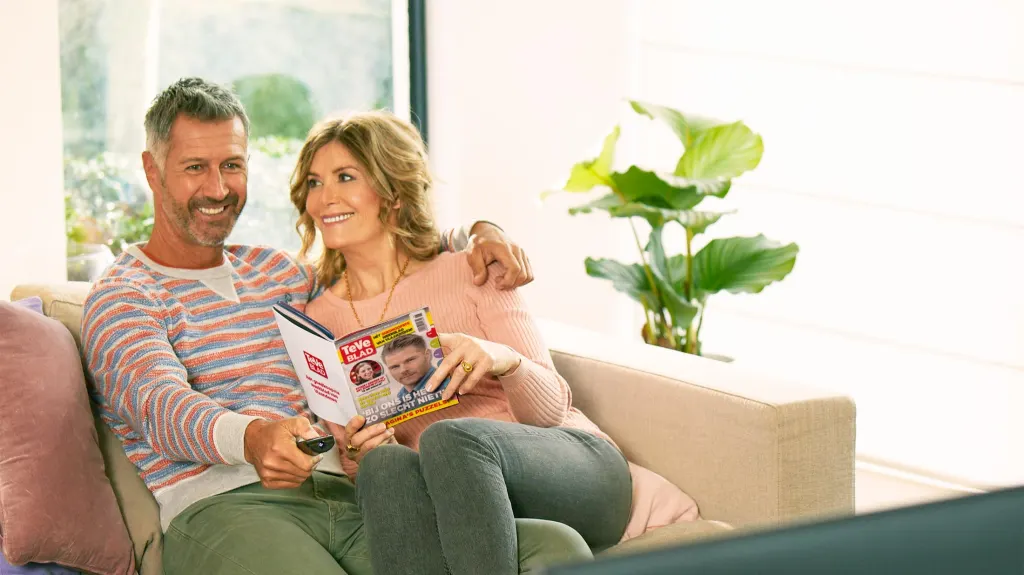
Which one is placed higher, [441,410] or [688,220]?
[688,220]

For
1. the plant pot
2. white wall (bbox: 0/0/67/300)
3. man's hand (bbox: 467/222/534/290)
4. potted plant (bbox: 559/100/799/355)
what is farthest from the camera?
the plant pot

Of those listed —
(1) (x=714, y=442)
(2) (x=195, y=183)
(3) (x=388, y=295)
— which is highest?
(2) (x=195, y=183)

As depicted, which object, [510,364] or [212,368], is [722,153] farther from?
[212,368]

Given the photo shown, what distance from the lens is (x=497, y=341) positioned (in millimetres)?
2150

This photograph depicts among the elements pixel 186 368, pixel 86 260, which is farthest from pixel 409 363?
pixel 86 260

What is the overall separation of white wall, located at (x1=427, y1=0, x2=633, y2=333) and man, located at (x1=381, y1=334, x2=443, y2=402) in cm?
202

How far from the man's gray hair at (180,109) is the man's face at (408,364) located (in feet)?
1.87

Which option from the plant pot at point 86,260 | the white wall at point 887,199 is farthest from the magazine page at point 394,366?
the white wall at point 887,199

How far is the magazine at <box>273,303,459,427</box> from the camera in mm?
1969

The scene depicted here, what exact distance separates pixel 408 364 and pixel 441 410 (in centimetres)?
21

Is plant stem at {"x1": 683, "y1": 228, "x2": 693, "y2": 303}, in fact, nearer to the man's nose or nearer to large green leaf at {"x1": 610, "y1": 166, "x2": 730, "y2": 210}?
large green leaf at {"x1": 610, "y1": 166, "x2": 730, "y2": 210}

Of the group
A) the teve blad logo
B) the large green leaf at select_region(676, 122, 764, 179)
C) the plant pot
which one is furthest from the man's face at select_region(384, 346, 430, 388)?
the plant pot

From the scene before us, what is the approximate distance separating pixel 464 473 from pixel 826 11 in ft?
7.08

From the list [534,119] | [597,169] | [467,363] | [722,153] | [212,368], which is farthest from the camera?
[534,119]
